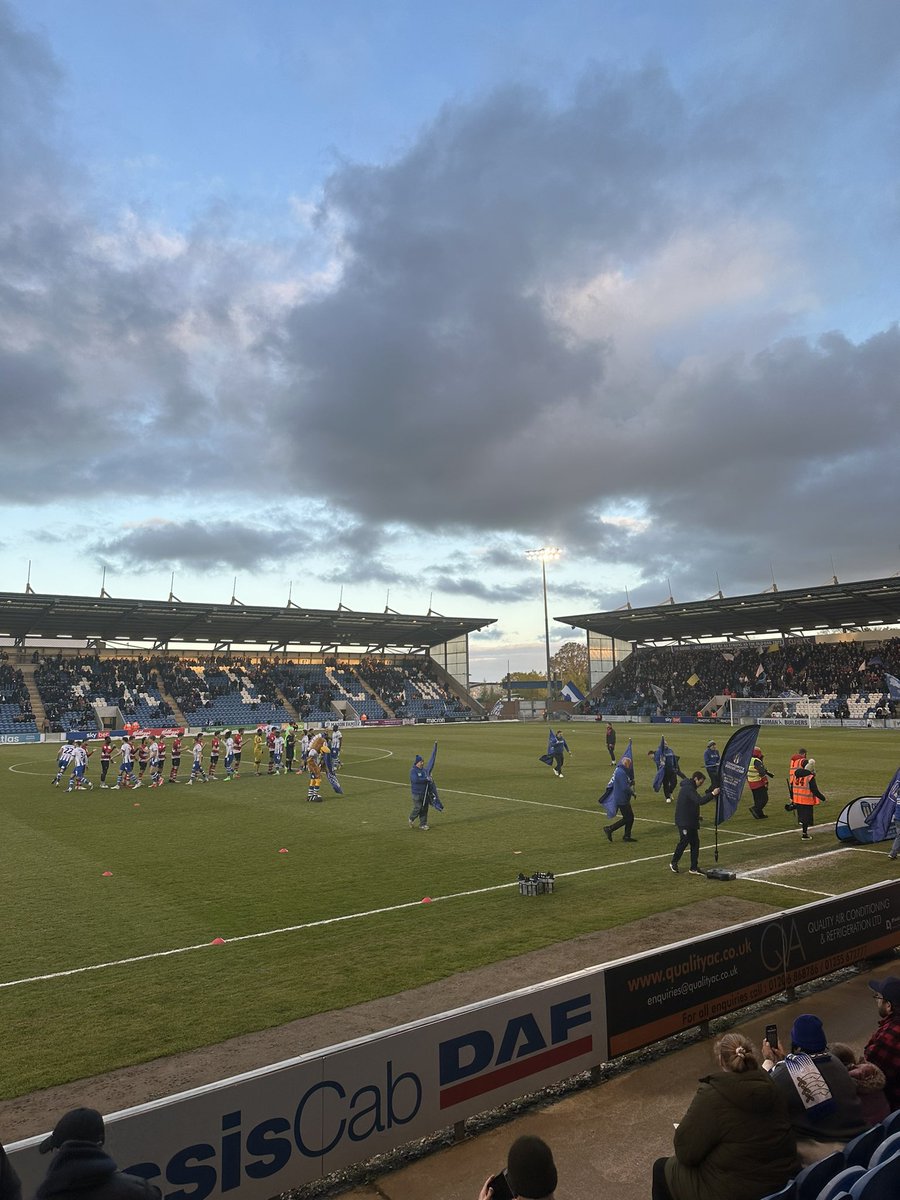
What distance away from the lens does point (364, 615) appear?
71500 mm

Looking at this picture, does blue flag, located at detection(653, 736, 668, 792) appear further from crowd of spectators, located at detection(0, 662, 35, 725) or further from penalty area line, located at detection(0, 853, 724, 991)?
crowd of spectators, located at detection(0, 662, 35, 725)

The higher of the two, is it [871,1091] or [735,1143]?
[735,1143]

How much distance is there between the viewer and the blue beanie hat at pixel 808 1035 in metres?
5.54

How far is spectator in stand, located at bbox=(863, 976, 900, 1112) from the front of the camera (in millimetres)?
5887

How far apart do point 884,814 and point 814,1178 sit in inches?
542

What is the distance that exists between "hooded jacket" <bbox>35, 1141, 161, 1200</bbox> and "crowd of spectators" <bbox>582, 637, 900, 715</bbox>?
63.7m

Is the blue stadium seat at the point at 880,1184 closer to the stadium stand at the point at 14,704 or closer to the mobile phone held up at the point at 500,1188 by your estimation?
the mobile phone held up at the point at 500,1188

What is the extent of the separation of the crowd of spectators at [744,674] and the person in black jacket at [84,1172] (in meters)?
63.6

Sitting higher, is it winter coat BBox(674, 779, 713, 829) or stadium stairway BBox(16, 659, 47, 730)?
stadium stairway BBox(16, 659, 47, 730)

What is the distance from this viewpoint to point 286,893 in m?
13.8

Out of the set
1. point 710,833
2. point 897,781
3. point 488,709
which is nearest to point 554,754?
point 710,833

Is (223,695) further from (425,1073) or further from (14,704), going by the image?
(425,1073)

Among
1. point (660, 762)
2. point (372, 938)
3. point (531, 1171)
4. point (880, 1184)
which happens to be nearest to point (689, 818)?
point (372, 938)

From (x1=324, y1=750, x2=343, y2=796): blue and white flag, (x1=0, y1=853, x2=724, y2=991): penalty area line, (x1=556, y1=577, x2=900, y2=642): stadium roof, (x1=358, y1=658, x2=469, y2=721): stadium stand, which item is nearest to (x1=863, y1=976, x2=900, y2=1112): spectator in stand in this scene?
(x1=0, y1=853, x2=724, y2=991): penalty area line
